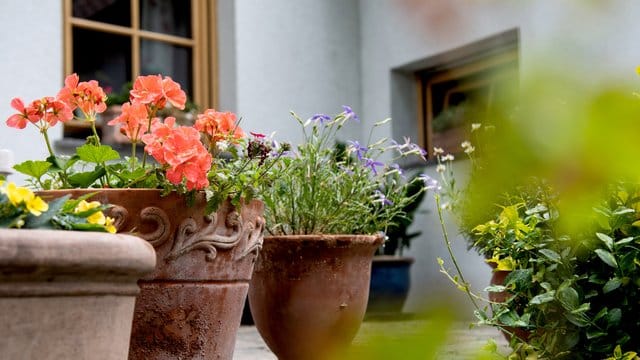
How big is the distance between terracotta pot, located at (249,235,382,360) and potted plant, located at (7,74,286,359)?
379mm

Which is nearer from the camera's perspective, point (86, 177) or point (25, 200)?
point (25, 200)

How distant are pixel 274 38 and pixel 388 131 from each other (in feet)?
3.09

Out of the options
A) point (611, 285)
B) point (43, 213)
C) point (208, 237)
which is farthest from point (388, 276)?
point (43, 213)

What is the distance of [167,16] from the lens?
207 inches

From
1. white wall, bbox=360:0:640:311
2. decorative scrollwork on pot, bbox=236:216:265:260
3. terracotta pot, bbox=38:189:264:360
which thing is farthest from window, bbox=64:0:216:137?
white wall, bbox=360:0:640:311

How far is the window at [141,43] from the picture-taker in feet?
16.0

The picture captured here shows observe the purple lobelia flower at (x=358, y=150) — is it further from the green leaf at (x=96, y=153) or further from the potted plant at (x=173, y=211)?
the green leaf at (x=96, y=153)

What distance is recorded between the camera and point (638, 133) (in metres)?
0.21

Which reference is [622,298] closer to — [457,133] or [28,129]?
[457,133]

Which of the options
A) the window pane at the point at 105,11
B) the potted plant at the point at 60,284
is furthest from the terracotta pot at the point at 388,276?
the potted plant at the point at 60,284

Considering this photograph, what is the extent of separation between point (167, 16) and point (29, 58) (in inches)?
42.6

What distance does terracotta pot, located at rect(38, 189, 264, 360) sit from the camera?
5.39ft

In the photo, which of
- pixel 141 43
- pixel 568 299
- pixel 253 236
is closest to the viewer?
pixel 568 299

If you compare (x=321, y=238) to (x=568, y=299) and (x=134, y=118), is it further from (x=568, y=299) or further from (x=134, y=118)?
(x=568, y=299)
